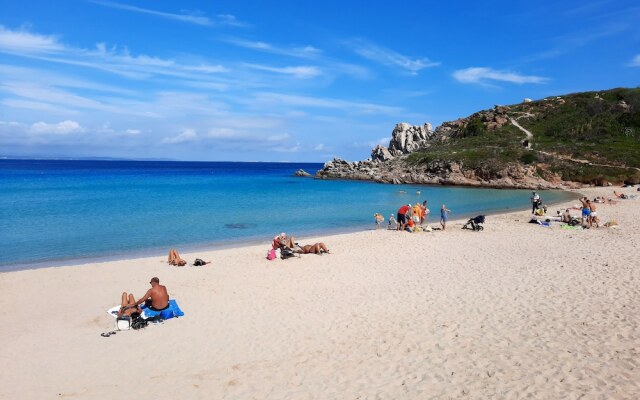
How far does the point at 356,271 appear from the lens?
15.7 meters

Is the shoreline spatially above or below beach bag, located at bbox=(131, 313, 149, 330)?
below

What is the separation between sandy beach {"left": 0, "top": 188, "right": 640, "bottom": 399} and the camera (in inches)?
293

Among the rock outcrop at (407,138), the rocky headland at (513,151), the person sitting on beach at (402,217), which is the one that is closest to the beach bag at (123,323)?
the person sitting on beach at (402,217)

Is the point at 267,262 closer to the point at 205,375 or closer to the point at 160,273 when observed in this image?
the point at 160,273

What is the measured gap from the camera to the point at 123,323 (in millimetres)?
10539

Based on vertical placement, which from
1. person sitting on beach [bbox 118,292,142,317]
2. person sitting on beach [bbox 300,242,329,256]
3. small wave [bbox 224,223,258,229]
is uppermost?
person sitting on beach [bbox 300,242,329,256]

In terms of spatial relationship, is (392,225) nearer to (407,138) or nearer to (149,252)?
(149,252)

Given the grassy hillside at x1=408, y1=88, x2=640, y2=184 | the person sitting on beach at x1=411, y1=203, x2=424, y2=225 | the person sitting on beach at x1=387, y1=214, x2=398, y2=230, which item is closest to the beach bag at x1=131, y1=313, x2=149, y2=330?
the person sitting on beach at x1=411, y1=203, x2=424, y2=225

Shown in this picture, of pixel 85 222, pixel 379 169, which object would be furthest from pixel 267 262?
pixel 379 169

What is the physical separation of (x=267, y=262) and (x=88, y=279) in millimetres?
6412

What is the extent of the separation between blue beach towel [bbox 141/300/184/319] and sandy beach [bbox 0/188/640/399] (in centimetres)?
32

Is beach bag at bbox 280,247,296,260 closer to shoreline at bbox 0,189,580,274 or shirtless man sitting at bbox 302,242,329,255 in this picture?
shirtless man sitting at bbox 302,242,329,255

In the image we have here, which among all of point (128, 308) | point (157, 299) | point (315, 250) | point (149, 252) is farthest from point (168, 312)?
point (149, 252)

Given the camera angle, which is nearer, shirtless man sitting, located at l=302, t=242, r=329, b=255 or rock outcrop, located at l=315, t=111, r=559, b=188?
shirtless man sitting, located at l=302, t=242, r=329, b=255
